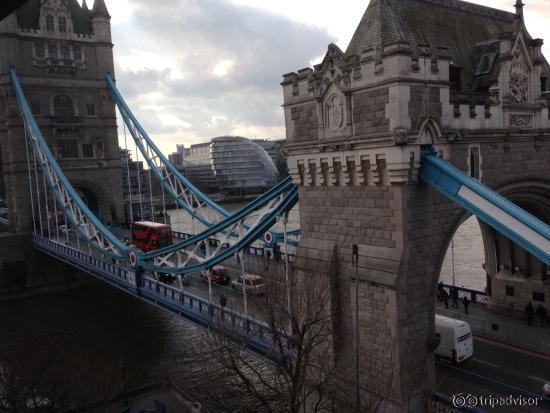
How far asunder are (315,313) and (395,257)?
6.90ft

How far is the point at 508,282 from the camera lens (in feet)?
59.7

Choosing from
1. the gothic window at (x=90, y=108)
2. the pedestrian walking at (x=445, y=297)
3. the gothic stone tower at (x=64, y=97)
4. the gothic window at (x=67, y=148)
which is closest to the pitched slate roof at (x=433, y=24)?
the pedestrian walking at (x=445, y=297)

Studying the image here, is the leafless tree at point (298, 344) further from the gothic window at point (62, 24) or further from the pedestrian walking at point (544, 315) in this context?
the gothic window at point (62, 24)

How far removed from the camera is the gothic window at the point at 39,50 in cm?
3706

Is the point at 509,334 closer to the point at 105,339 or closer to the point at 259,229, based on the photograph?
the point at 259,229

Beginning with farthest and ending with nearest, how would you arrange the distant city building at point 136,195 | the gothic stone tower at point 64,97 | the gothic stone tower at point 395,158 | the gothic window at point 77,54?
the distant city building at point 136,195 → the gothic window at point 77,54 → the gothic stone tower at point 64,97 → the gothic stone tower at point 395,158

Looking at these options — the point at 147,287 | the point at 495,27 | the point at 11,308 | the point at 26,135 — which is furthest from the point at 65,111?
the point at 495,27

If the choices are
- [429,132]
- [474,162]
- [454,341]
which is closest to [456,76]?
[474,162]

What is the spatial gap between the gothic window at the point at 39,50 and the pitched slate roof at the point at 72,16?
1310 mm

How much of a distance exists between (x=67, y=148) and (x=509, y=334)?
33.0 meters

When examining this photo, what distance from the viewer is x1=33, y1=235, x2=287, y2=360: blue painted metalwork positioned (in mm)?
13828

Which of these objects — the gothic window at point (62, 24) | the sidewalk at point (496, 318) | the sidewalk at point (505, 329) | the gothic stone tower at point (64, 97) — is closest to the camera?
the sidewalk at point (505, 329)

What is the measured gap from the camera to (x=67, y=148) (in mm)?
38594

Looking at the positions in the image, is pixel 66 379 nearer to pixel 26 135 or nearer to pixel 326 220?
pixel 326 220
